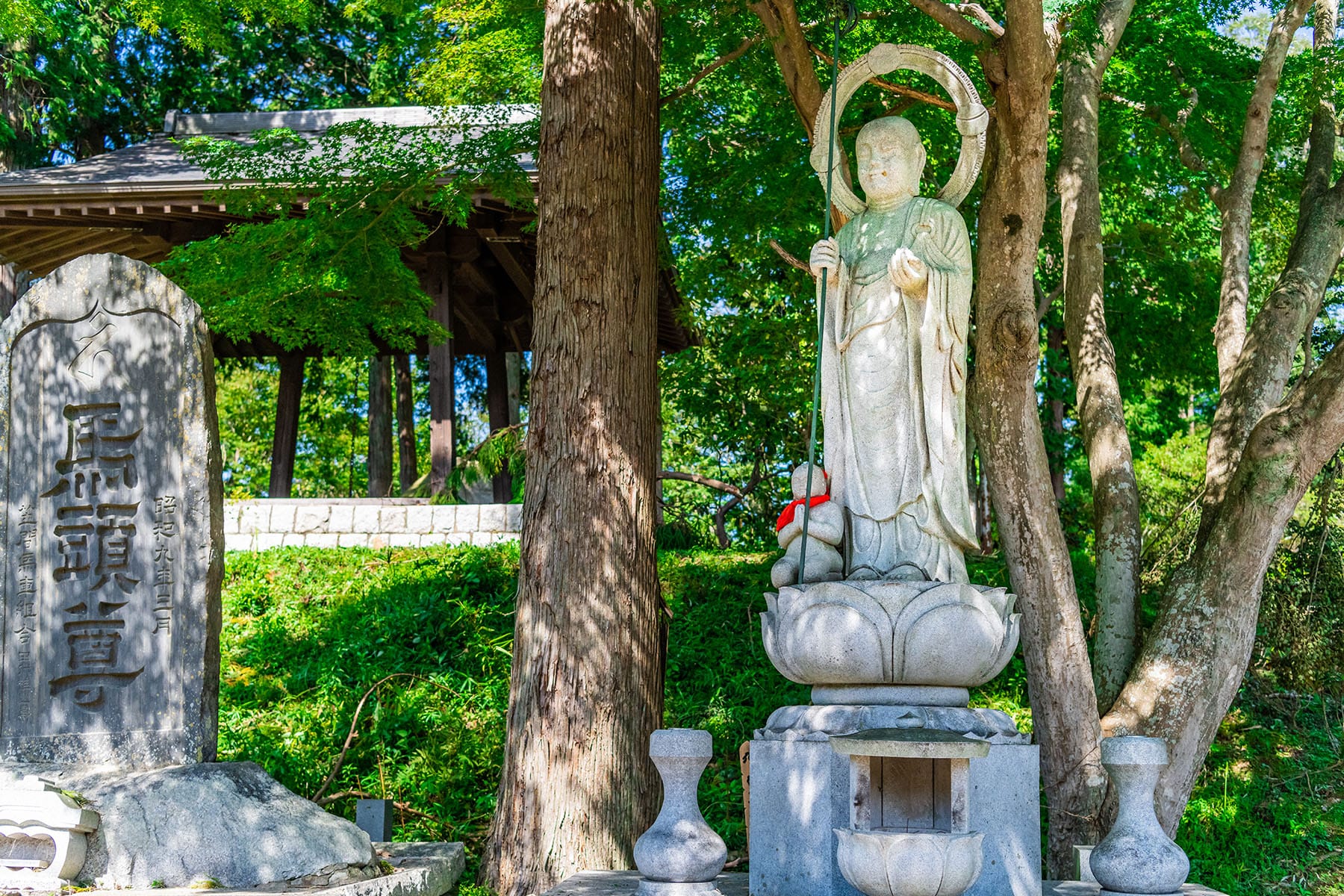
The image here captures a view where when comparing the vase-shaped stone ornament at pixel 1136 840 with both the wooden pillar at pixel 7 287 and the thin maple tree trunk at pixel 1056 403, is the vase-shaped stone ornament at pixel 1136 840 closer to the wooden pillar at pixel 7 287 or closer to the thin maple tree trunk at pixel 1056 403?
the thin maple tree trunk at pixel 1056 403

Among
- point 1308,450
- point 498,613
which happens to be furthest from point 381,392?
point 1308,450

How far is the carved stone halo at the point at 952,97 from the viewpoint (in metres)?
5.18

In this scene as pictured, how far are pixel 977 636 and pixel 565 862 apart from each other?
99.1 inches

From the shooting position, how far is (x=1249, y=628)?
654 centimetres

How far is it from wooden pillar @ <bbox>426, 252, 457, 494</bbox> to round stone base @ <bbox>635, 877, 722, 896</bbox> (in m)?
7.77

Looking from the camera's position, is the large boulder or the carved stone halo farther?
the large boulder

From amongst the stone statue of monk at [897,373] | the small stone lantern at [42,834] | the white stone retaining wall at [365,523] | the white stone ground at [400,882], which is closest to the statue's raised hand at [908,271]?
the stone statue of monk at [897,373]

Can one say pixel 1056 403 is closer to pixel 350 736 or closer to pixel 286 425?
pixel 286 425

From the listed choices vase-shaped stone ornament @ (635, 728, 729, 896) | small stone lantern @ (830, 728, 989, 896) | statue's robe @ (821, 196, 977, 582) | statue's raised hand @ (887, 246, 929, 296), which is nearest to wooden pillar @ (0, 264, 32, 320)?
statue's robe @ (821, 196, 977, 582)

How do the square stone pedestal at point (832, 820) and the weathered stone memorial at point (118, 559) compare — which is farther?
the weathered stone memorial at point (118, 559)

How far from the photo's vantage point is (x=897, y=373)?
4.93 meters

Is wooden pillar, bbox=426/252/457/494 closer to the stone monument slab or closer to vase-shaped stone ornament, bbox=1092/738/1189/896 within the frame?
the stone monument slab

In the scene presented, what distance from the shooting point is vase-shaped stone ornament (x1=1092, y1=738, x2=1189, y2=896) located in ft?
13.5

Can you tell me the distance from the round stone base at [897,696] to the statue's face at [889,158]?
199 centimetres
